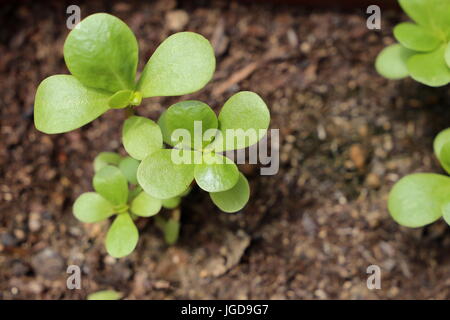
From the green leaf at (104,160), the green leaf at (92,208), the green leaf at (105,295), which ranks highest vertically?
the green leaf at (104,160)

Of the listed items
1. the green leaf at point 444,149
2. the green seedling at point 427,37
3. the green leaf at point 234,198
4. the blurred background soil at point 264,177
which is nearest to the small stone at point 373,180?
the blurred background soil at point 264,177

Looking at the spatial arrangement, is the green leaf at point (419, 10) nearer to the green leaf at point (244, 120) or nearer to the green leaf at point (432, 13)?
the green leaf at point (432, 13)

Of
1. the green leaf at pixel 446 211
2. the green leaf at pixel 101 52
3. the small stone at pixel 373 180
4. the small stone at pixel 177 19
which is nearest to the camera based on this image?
the green leaf at pixel 101 52

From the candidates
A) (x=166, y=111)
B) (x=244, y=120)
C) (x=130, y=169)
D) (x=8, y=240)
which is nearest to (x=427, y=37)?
(x=244, y=120)

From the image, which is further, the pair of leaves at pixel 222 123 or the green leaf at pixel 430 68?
the green leaf at pixel 430 68

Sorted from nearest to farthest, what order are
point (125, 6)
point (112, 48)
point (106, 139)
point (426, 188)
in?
1. point (112, 48)
2. point (426, 188)
3. point (106, 139)
4. point (125, 6)
